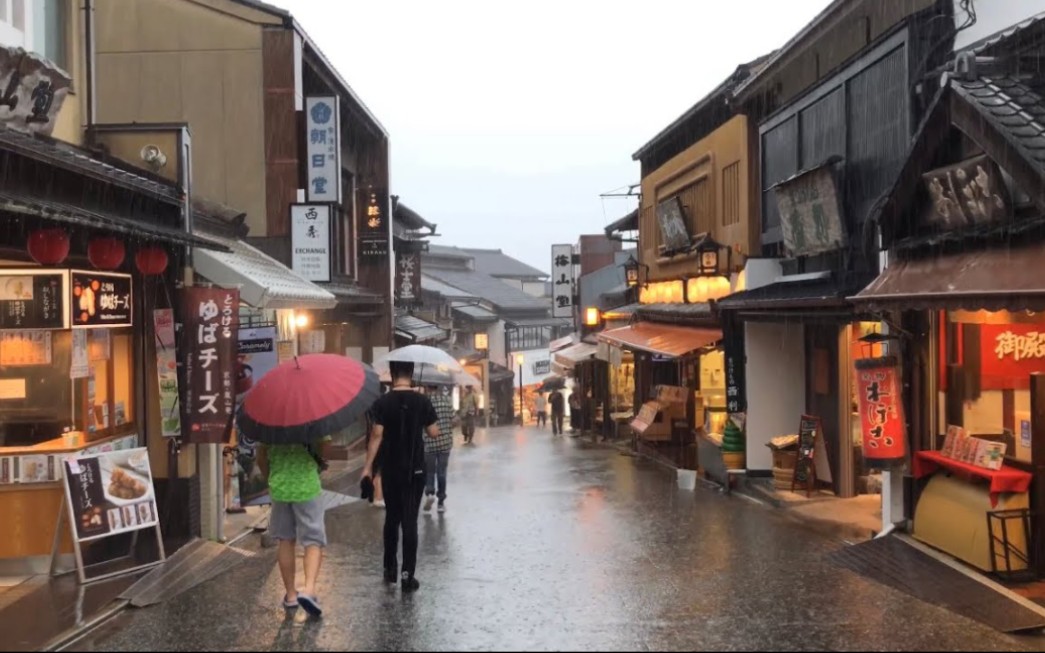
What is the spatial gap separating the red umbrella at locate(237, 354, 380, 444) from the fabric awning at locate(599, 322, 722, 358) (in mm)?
10602

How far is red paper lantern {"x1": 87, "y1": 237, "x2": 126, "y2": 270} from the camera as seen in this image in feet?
33.3

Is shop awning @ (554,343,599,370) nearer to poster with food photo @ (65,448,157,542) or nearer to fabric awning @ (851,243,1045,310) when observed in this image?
fabric awning @ (851,243,1045,310)

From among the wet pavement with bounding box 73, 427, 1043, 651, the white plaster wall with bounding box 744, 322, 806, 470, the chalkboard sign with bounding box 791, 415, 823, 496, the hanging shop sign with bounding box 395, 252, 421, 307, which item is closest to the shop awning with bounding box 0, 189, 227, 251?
the wet pavement with bounding box 73, 427, 1043, 651

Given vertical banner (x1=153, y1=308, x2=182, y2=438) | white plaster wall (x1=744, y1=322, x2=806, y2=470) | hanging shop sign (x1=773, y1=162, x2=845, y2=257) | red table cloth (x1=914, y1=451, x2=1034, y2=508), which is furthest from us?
white plaster wall (x1=744, y1=322, x2=806, y2=470)

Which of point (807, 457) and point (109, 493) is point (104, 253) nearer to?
point (109, 493)

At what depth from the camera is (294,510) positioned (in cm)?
852

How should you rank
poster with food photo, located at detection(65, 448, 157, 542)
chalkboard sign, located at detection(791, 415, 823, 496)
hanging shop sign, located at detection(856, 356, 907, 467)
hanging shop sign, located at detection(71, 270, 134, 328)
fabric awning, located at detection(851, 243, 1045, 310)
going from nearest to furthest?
fabric awning, located at detection(851, 243, 1045, 310) → poster with food photo, located at detection(65, 448, 157, 542) → hanging shop sign, located at detection(71, 270, 134, 328) → hanging shop sign, located at detection(856, 356, 907, 467) → chalkboard sign, located at detection(791, 415, 823, 496)

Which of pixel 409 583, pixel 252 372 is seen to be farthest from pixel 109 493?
pixel 409 583

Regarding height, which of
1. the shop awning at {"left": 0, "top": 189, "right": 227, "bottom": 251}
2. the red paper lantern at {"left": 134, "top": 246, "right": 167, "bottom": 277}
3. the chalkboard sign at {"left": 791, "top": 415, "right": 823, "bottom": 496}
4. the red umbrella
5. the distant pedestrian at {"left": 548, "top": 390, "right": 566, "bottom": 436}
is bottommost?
the distant pedestrian at {"left": 548, "top": 390, "right": 566, "bottom": 436}

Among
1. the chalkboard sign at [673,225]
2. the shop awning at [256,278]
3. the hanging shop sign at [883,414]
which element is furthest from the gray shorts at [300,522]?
the chalkboard sign at [673,225]

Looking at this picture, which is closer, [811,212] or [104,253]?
[104,253]

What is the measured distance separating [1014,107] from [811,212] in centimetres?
570

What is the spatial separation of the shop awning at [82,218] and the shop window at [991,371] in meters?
8.10

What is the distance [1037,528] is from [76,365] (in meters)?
9.43
